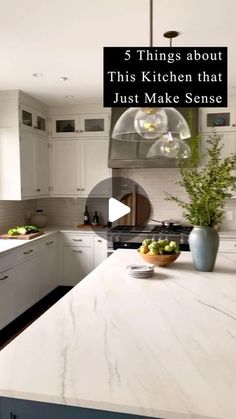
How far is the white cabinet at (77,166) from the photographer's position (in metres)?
4.52

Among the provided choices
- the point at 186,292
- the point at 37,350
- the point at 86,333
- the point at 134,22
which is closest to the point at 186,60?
the point at 134,22

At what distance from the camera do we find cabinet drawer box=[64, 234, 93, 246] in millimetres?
4415

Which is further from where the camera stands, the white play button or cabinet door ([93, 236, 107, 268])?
the white play button

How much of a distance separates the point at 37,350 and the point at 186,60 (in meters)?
1.51

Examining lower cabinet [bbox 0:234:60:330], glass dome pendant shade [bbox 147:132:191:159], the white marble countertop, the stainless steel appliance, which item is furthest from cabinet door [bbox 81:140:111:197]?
glass dome pendant shade [bbox 147:132:191:159]

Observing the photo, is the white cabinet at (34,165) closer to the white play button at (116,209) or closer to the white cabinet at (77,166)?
the white cabinet at (77,166)

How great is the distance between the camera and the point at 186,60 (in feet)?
5.85

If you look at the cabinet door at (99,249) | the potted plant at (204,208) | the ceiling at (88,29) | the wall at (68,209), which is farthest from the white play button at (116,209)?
the potted plant at (204,208)

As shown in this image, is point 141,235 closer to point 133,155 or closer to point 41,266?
point 133,155

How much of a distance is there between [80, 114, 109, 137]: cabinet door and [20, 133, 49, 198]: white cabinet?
1.79ft

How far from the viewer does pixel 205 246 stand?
2227 mm

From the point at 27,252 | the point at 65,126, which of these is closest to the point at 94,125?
the point at 65,126

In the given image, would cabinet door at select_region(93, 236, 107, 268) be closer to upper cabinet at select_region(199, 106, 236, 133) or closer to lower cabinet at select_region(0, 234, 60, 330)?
lower cabinet at select_region(0, 234, 60, 330)

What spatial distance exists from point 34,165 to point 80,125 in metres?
0.81
